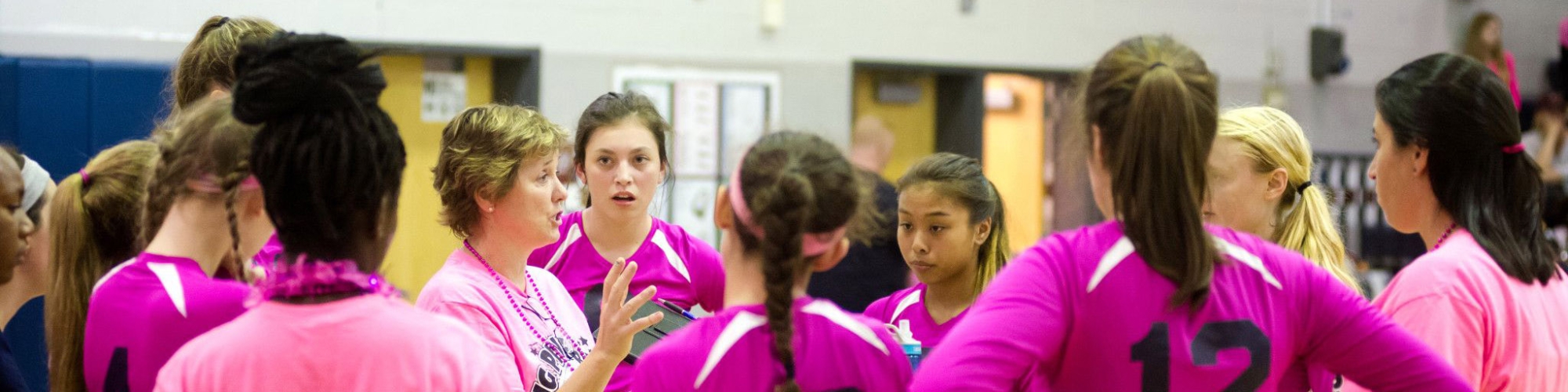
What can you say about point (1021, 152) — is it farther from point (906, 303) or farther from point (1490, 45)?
point (906, 303)

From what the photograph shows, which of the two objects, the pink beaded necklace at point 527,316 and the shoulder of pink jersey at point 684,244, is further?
the shoulder of pink jersey at point 684,244

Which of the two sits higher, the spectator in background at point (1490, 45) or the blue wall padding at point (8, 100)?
the spectator in background at point (1490, 45)

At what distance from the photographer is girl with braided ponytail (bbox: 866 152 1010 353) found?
8.29 feet

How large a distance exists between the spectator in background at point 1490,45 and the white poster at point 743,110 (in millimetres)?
4818

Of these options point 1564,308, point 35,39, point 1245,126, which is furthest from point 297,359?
point 35,39

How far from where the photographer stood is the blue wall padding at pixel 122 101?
16.1ft

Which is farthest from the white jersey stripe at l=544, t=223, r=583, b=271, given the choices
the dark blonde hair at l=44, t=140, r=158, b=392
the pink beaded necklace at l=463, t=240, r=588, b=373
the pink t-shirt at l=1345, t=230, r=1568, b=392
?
the pink t-shirt at l=1345, t=230, r=1568, b=392

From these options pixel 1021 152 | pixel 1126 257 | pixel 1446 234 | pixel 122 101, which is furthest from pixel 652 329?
pixel 1021 152

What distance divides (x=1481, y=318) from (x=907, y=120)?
5.70 meters

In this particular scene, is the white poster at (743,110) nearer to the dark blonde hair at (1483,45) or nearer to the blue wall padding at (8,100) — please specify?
the blue wall padding at (8,100)

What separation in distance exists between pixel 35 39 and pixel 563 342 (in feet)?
12.6

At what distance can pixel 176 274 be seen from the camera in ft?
5.44

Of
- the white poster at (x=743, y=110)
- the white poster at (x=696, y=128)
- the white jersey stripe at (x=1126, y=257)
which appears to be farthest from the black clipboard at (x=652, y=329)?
the white poster at (x=743, y=110)

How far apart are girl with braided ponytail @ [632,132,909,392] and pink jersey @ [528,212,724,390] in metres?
1.19
